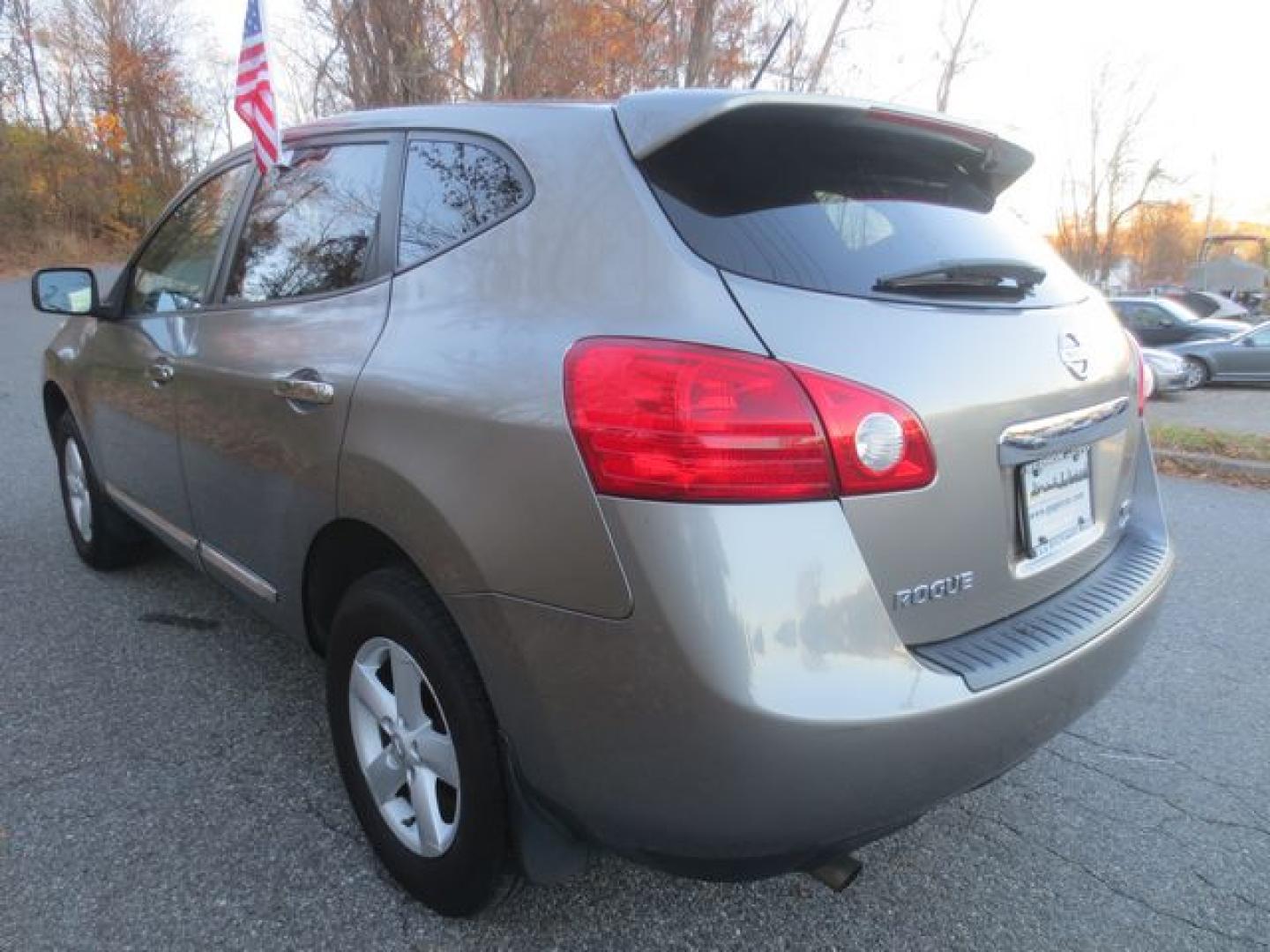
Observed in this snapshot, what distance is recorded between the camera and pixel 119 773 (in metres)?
2.43

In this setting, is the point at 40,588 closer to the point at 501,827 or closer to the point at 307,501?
the point at 307,501

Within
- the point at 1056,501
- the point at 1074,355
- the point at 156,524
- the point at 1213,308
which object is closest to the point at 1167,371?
the point at 1213,308

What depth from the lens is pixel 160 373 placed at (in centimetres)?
285

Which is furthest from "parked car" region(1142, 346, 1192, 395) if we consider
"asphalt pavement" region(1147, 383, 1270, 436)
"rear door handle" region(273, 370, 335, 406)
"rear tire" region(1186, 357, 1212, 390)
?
"rear door handle" region(273, 370, 335, 406)

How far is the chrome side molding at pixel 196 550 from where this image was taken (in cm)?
248

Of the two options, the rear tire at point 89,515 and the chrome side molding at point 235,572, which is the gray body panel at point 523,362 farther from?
the rear tire at point 89,515

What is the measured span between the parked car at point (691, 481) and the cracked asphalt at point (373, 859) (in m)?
0.26

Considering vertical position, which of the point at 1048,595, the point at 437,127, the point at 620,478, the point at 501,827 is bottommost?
the point at 501,827

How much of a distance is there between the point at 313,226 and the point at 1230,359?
17.9 metres

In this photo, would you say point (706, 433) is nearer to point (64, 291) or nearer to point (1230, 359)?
point (64, 291)

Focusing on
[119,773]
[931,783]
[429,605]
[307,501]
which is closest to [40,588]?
[119,773]

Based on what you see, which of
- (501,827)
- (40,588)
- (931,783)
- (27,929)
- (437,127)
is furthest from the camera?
(40,588)

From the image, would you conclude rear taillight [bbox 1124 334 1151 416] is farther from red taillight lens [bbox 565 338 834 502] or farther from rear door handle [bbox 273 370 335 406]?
rear door handle [bbox 273 370 335 406]

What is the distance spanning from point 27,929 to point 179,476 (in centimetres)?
137
